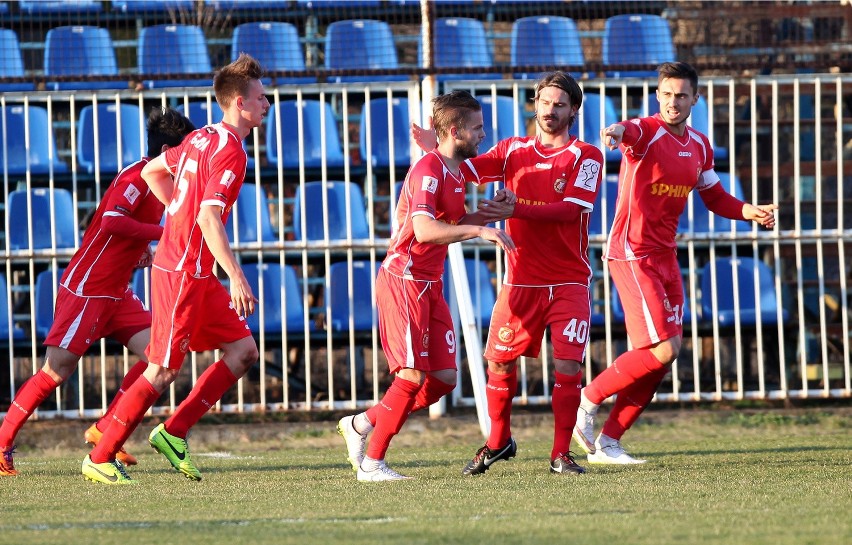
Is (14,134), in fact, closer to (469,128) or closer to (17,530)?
(469,128)

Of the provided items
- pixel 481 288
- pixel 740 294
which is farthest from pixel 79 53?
pixel 740 294

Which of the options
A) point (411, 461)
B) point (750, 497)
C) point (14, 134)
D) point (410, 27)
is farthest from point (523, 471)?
point (410, 27)

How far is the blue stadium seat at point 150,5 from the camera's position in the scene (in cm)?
1327

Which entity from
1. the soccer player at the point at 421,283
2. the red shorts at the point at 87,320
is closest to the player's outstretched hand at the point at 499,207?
the soccer player at the point at 421,283

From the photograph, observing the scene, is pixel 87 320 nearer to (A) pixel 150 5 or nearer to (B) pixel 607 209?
(B) pixel 607 209

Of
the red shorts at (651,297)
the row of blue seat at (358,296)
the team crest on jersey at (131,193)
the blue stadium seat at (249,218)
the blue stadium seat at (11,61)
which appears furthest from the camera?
the blue stadium seat at (11,61)

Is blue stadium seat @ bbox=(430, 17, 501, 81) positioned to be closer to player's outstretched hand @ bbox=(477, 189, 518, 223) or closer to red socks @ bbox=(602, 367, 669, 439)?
red socks @ bbox=(602, 367, 669, 439)

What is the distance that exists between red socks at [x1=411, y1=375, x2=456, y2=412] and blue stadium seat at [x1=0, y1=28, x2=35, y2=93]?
739cm

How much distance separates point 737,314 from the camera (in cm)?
960

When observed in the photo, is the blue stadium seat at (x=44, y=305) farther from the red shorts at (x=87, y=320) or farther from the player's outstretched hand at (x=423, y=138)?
the player's outstretched hand at (x=423, y=138)

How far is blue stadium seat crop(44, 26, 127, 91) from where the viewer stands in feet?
40.6

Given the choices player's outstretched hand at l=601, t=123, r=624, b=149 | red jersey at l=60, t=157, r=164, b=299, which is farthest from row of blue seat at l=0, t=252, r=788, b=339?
player's outstretched hand at l=601, t=123, r=624, b=149

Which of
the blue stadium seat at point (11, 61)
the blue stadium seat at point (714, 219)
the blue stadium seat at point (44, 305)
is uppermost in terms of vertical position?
the blue stadium seat at point (11, 61)

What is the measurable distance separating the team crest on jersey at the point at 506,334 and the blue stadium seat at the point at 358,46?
661 cm
